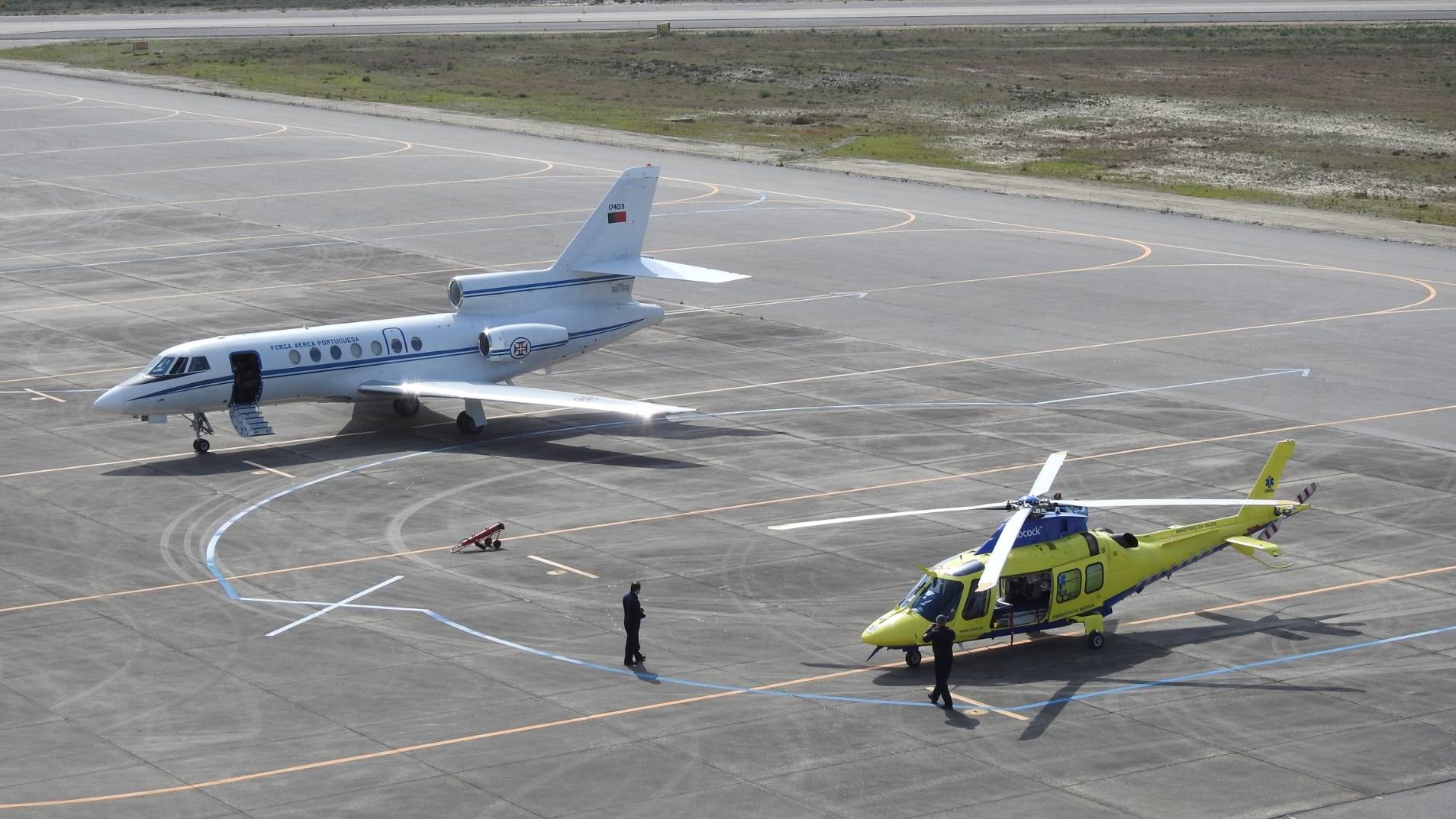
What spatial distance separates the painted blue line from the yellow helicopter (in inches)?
76.0

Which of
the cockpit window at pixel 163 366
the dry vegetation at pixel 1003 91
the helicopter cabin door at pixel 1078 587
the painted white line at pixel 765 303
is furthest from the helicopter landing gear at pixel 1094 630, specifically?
the dry vegetation at pixel 1003 91

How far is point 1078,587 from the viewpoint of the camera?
33.4 metres

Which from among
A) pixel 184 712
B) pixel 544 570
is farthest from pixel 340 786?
pixel 544 570

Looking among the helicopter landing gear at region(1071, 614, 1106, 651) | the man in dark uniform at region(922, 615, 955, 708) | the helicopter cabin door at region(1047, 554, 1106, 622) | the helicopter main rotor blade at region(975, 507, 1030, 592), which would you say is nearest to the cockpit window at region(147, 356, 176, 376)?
the helicopter main rotor blade at region(975, 507, 1030, 592)

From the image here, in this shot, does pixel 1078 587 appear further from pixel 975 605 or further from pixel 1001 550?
pixel 1001 550

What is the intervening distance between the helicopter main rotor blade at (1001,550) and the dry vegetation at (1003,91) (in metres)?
57.4

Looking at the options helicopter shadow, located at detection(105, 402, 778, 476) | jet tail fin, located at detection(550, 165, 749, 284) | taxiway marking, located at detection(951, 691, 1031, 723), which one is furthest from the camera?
jet tail fin, located at detection(550, 165, 749, 284)

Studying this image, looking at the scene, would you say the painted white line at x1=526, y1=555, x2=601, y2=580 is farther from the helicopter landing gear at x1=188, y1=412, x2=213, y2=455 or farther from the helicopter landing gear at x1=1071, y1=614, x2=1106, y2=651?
the helicopter landing gear at x1=188, y1=412, x2=213, y2=455

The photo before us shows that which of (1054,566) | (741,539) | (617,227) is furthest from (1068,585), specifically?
(617,227)

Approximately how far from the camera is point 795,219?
83.1 metres

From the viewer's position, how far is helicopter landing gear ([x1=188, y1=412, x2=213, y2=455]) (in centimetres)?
4759

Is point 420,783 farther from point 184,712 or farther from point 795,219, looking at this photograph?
point 795,219

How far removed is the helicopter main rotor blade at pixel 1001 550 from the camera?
2848cm

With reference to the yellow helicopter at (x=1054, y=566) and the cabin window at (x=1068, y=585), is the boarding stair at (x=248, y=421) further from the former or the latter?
the cabin window at (x=1068, y=585)
